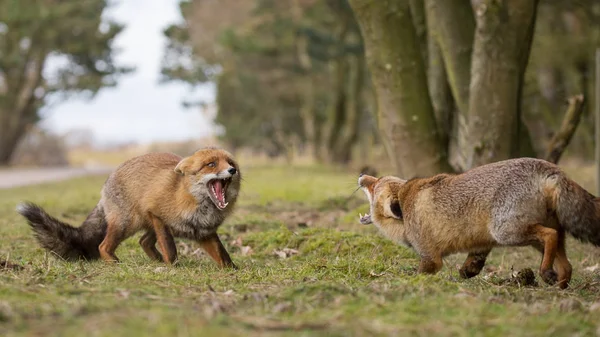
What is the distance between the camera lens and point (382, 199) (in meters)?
6.83

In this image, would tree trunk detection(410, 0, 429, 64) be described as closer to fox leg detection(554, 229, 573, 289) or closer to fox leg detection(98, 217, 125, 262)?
fox leg detection(98, 217, 125, 262)

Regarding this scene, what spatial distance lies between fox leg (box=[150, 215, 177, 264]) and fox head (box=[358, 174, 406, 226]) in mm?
1897

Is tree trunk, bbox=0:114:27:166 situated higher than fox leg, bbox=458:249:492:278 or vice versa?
tree trunk, bbox=0:114:27:166

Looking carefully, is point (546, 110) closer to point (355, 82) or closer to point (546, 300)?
point (355, 82)

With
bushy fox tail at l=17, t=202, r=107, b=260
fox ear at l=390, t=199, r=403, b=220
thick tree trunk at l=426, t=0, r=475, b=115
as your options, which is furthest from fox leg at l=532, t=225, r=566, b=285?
thick tree trunk at l=426, t=0, r=475, b=115

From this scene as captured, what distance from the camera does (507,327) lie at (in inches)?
152

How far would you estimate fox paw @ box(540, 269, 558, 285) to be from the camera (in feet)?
19.0

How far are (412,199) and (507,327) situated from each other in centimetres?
274

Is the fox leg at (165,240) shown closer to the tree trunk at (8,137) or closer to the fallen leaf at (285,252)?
the fallen leaf at (285,252)

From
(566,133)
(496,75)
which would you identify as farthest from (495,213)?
(566,133)

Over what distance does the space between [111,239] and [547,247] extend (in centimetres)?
424

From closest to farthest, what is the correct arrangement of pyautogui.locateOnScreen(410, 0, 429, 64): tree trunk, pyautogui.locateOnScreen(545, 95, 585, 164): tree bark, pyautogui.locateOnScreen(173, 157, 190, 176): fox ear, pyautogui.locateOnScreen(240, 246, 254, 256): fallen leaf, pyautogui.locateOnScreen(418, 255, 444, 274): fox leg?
pyautogui.locateOnScreen(418, 255, 444, 274): fox leg < pyautogui.locateOnScreen(173, 157, 190, 176): fox ear < pyautogui.locateOnScreen(240, 246, 254, 256): fallen leaf < pyautogui.locateOnScreen(545, 95, 585, 164): tree bark < pyautogui.locateOnScreen(410, 0, 429, 64): tree trunk

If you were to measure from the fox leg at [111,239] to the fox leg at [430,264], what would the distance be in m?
3.09

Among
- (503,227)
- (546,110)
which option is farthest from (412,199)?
(546,110)
